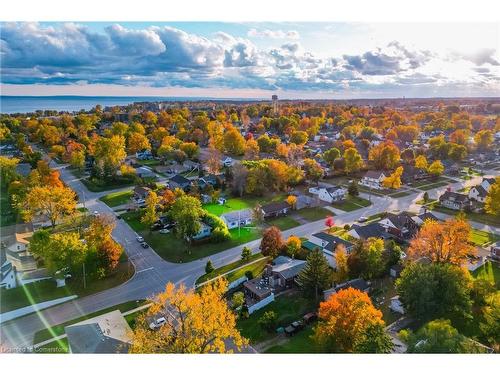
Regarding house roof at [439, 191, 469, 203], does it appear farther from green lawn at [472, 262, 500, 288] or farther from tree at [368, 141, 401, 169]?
tree at [368, 141, 401, 169]

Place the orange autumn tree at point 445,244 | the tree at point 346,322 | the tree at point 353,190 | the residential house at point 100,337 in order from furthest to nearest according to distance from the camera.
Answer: the tree at point 353,190
the orange autumn tree at point 445,244
the residential house at point 100,337
the tree at point 346,322

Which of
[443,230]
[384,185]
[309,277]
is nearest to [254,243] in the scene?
[309,277]

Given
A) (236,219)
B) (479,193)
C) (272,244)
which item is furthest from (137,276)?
(479,193)

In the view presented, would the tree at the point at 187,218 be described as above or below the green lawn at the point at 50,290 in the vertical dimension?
above

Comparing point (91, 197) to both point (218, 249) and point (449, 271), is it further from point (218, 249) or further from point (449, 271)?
point (449, 271)

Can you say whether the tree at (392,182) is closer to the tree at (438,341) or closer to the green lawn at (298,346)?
the green lawn at (298,346)

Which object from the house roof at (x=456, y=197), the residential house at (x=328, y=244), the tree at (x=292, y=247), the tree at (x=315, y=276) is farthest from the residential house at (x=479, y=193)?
the tree at (x=315, y=276)
